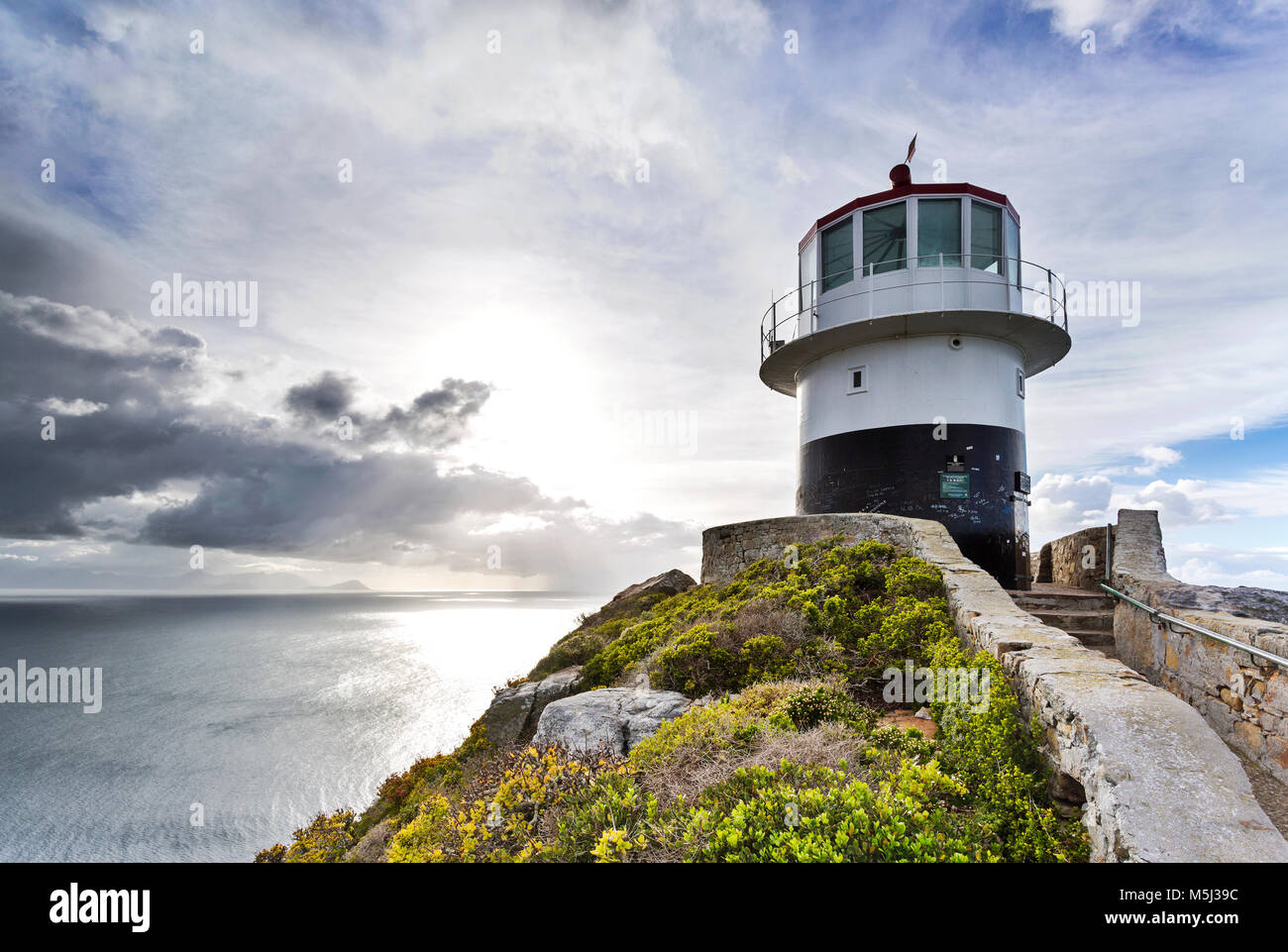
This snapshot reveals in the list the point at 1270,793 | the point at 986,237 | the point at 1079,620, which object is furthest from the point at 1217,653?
the point at 986,237

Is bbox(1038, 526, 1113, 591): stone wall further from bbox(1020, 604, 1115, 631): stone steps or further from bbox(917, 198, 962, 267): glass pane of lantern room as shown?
bbox(917, 198, 962, 267): glass pane of lantern room

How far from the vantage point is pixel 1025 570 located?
12.8 meters

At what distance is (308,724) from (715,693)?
2201 inches

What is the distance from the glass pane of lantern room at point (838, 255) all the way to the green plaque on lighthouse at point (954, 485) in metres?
4.83

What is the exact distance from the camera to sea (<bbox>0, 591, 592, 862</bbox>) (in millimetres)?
34469

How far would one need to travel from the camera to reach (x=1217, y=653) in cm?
588

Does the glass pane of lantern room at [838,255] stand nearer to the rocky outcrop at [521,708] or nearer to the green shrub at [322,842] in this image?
the rocky outcrop at [521,708]

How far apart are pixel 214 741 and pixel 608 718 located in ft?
189

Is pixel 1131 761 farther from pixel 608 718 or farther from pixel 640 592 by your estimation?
pixel 640 592

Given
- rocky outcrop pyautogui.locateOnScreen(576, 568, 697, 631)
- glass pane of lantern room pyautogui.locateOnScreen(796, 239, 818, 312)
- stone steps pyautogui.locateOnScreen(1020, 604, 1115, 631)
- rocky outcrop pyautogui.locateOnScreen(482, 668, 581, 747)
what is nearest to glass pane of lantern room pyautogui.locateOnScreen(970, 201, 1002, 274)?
glass pane of lantern room pyautogui.locateOnScreen(796, 239, 818, 312)
